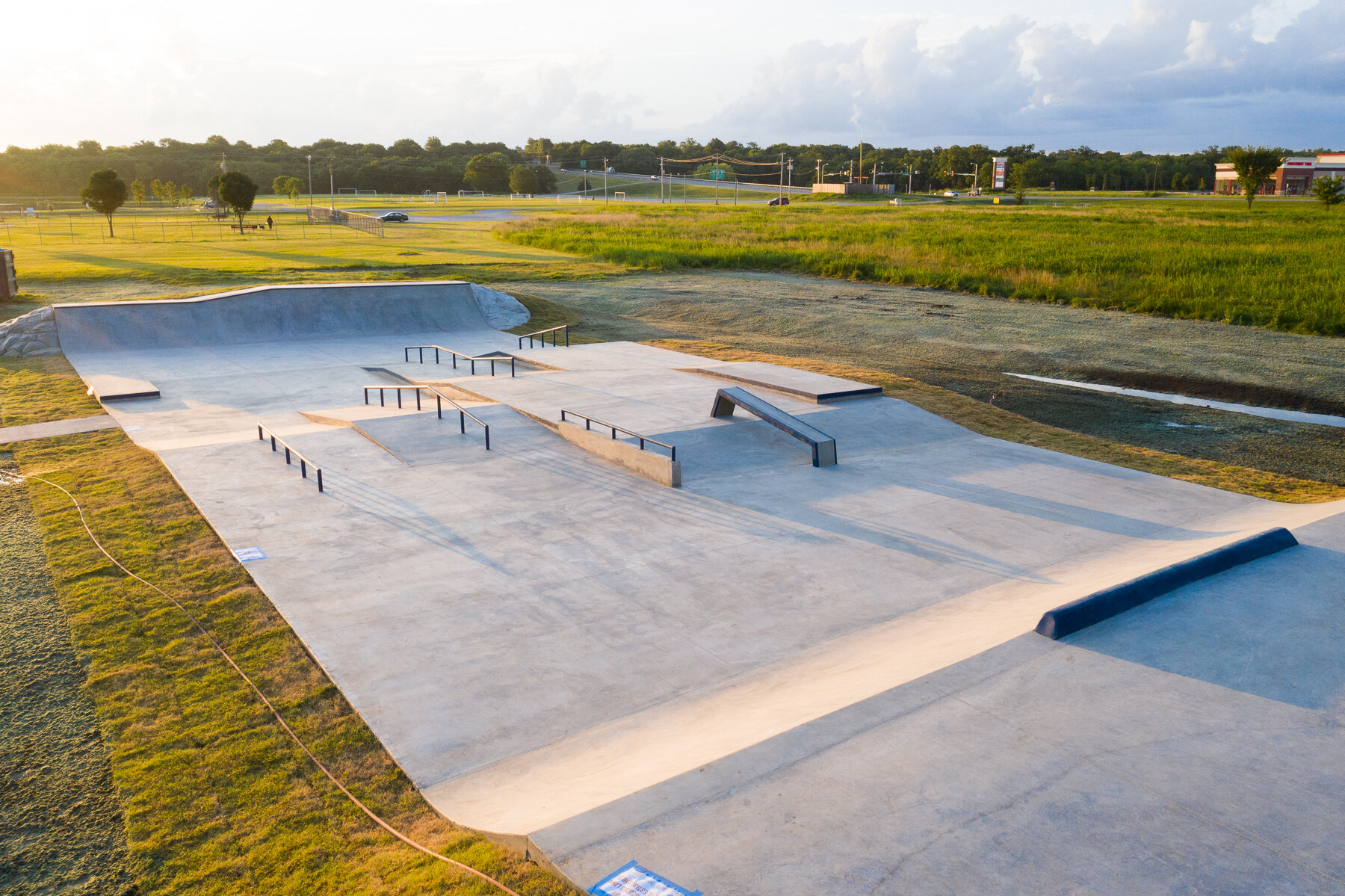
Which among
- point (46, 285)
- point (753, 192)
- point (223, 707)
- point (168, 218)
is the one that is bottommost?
point (223, 707)

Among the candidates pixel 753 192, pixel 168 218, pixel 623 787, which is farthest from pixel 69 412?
pixel 753 192

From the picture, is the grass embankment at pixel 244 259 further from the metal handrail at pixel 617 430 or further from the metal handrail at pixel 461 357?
the metal handrail at pixel 617 430

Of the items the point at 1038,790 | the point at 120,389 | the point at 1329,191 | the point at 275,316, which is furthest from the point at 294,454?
the point at 1329,191

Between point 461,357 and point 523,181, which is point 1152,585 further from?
point 523,181

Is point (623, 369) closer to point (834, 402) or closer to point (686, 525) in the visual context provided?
point (834, 402)

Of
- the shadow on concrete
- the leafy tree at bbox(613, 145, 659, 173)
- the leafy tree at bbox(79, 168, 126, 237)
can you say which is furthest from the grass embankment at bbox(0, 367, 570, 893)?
the leafy tree at bbox(613, 145, 659, 173)

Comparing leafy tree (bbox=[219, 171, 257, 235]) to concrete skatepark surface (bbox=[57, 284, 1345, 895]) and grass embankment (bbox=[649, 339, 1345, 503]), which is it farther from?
grass embankment (bbox=[649, 339, 1345, 503])
